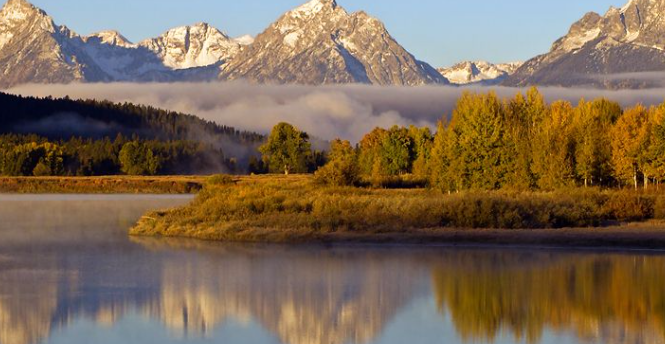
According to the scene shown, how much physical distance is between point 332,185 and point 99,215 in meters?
14.3

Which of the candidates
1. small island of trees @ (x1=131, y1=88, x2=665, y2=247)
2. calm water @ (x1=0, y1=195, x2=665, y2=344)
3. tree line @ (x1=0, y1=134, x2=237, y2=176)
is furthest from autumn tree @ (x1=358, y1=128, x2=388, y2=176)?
calm water @ (x1=0, y1=195, x2=665, y2=344)

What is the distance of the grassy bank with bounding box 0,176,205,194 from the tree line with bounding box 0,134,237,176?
23.9 m

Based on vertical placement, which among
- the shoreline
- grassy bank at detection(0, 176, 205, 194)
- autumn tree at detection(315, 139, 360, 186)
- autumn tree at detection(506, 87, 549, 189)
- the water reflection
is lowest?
grassy bank at detection(0, 176, 205, 194)

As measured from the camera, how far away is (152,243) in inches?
1548

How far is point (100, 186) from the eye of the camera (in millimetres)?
122375

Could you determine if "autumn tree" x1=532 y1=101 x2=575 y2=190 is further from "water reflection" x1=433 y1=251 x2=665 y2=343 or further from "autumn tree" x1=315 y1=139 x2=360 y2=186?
"water reflection" x1=433 y1=251 x2=665 y2=343

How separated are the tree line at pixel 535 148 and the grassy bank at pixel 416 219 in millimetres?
16069

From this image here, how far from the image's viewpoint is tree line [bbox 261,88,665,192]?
64.5 metres

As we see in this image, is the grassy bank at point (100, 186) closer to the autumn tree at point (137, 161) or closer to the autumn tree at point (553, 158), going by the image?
the autumn tree at point (137, 161)

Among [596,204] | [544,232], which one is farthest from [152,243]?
[596,204]

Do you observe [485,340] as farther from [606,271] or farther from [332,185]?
[332,185]

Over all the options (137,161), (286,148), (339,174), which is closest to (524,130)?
(339,174)

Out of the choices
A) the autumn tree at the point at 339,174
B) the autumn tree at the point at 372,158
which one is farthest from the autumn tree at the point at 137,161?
the autumn tree at the point at 339,174

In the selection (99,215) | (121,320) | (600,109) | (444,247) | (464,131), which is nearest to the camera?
(121,320)
